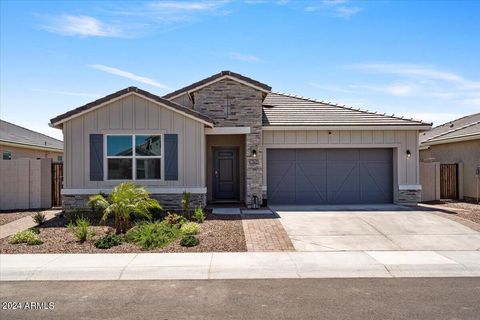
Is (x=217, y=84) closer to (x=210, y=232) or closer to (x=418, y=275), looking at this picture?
(x=210, y=232)

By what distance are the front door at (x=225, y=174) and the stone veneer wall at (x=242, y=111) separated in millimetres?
2218

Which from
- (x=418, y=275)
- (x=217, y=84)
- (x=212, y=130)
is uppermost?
→ (x=217, y=84)

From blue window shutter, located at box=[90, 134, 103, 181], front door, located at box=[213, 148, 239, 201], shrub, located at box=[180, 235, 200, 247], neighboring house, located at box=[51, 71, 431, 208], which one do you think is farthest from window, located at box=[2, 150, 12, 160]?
shrub, located at box=[180, 235, 200, 247]

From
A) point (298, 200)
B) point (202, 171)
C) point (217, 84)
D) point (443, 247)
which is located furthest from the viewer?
point (298, 200)

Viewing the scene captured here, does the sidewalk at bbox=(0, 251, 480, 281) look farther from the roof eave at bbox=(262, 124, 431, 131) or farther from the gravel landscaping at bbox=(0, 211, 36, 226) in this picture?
the roof eave at bbox=(262, 124, 431, 131)

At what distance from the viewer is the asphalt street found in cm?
548

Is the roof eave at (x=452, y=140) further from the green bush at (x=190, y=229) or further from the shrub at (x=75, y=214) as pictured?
the shrub at (x=75, y=214)

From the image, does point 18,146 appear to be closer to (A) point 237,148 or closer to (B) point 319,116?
(A) point 237,148

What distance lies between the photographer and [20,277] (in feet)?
24.0

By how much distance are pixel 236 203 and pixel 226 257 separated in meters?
7.76

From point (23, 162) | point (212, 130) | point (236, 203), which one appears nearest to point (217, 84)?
point (212, 130)

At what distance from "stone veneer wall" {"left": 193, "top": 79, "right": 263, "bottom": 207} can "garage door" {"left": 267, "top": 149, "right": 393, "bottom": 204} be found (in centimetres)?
110

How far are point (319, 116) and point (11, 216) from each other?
11.7 metres

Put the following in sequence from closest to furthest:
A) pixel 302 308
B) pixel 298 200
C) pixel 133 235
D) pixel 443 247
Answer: pixel 302 308 → pixel 443 247 → pixel 133 235 → pixel 298 200
